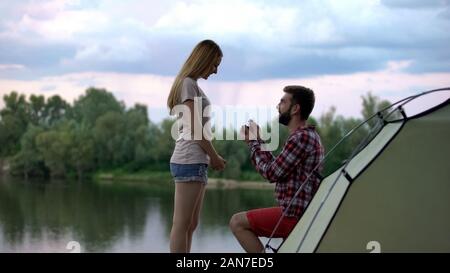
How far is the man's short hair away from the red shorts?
0.45 meters

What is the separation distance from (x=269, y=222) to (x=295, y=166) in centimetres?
28

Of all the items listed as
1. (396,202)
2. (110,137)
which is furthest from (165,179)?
(396,202)

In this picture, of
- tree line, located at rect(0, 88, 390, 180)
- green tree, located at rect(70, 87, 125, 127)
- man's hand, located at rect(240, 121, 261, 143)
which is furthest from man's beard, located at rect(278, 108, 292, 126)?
green tree, located at rect(70, 87, 125, 127)

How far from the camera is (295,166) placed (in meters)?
3.14

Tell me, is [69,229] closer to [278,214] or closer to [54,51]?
[278,214]

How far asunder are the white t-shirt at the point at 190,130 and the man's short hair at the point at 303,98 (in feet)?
1.29

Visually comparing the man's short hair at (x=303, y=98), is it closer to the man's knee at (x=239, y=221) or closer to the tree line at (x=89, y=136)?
the man's knee at (x=239, y=221)

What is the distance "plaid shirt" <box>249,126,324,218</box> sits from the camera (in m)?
3.12

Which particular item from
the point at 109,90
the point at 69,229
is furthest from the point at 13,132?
the point at 69,229

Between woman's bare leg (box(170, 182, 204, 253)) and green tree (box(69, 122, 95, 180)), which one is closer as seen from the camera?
woman's bare leg (box(170, 182, 204, 253))

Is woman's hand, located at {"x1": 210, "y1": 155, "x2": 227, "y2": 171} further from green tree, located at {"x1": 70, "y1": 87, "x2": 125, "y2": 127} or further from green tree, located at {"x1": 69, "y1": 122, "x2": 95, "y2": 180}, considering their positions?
green tree, located at {"x1": 70, "y1": 87, "x2": 125, "y2": 127}

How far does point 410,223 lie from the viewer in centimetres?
294

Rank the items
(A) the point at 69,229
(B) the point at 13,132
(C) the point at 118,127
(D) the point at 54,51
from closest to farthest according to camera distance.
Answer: (A) the point at 69,229 < (C) the point at 118,127 < (B) the point at 13,132 < (D) the point at 54,51
